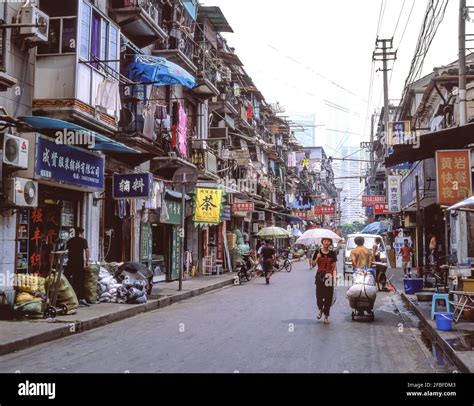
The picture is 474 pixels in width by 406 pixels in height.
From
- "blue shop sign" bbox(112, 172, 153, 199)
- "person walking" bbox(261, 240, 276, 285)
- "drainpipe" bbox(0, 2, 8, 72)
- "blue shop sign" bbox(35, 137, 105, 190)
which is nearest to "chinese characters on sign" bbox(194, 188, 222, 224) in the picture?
"person walking" bbox(261, 240, 276, 285)

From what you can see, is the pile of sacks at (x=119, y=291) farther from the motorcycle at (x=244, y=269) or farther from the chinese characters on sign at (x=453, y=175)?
the motorcycle at (x=244, y=269)

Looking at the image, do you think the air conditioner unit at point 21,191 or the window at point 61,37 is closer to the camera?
the air conditioner unit at point 21,191

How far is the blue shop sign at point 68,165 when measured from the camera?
12219mm

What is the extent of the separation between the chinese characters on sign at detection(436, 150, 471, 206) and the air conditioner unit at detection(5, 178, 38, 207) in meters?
9.54

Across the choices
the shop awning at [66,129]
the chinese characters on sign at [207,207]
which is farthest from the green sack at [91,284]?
the chinese characters on sign at [207,207]

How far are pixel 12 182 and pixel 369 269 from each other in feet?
26.3

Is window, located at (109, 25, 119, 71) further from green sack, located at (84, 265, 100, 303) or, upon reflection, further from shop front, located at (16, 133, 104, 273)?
green sack, located at (84, 265, 100, 303)

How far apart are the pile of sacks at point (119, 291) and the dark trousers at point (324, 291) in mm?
5098

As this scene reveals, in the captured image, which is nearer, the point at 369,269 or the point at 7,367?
the point at 7,367

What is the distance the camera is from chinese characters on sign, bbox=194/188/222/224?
81.9 feet

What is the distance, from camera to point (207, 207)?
2508 centimetres
